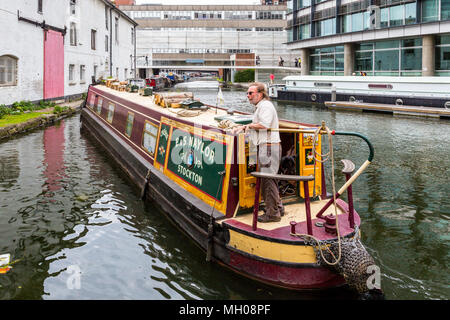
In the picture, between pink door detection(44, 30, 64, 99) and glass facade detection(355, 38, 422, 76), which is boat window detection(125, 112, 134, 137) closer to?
pink door detection(44, 30, 64, 99)

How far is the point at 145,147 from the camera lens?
9.32 metres

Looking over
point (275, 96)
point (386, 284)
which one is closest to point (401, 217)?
point (386, 284)

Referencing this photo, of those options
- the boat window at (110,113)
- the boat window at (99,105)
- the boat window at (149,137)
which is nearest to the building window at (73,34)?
the boat window at (99,105)

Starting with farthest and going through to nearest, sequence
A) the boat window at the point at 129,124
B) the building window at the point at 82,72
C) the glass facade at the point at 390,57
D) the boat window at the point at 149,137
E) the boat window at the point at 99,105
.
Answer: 1. the glass facade at the point at 390,57
2. the building window at the point at 82,72
3. the boat window at the point at 99,105
4. the boat window at the point at 129,124
5. the boat window at the point at 149,137

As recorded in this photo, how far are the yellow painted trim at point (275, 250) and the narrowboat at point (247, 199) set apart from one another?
0.01m

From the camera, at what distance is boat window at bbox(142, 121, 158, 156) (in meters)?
8.79

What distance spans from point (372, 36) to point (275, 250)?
32.3 m

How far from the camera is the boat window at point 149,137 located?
8.79 meters

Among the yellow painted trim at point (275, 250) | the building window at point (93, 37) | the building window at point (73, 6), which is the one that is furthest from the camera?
the building window at point (93, 37)

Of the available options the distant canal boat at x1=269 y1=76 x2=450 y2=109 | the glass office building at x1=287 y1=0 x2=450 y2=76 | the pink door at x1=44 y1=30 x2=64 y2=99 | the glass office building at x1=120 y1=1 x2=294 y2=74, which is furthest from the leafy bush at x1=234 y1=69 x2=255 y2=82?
the pink door at x1=44 y1=30 x2=64 y2=99

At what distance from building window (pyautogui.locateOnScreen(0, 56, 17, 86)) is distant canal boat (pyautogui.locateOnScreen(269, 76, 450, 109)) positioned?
20970mm

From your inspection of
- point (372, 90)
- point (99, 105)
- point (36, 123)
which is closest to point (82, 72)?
point (36, 123)

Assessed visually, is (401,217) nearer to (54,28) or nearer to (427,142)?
(427,142)

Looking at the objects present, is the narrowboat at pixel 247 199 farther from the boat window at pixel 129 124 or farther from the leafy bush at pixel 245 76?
the leafy bush at pixel 245 76
